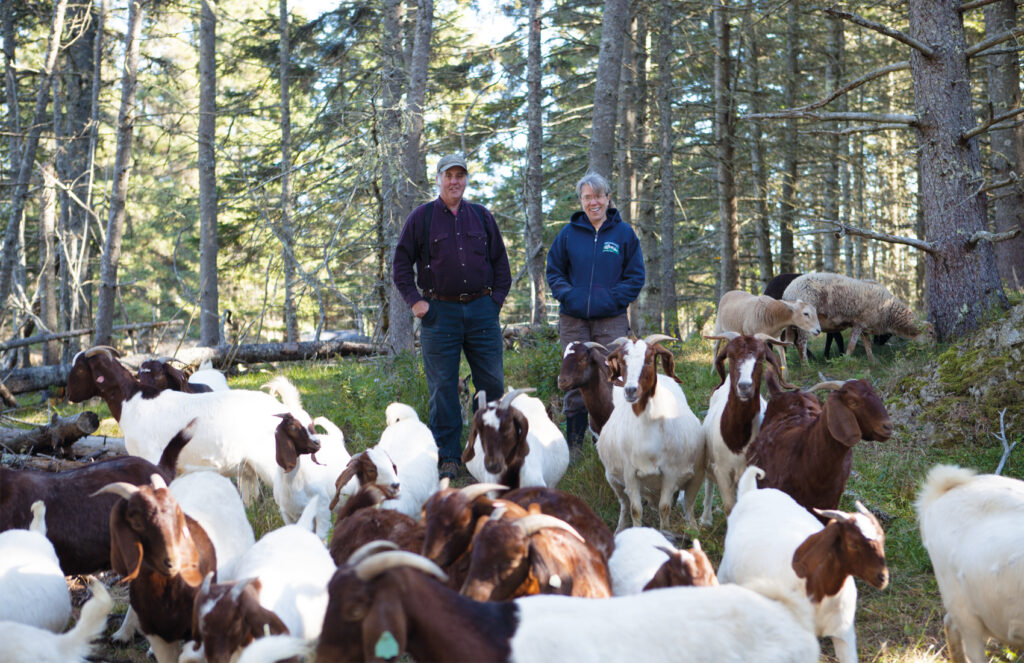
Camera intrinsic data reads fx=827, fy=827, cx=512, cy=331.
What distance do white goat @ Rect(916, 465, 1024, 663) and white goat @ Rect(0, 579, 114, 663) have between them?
13.0 ft

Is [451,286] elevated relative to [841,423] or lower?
elevated

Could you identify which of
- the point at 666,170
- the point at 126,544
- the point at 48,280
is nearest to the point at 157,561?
the point at 126,544

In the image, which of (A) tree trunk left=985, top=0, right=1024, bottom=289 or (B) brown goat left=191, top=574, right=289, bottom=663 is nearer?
(B) brown goat left=191, top=574, right=289, bottom=663

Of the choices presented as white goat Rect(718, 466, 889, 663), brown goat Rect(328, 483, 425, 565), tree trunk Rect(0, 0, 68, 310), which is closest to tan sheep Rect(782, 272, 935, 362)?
white goat Rect(718, 466, 889, 663)

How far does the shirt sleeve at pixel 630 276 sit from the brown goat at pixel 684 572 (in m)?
4.25

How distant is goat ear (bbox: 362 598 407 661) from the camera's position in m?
2.54

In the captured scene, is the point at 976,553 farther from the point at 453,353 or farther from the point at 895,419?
the point at 453,353

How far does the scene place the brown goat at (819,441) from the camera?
5.14 metres

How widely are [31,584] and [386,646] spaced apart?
9.38 ft

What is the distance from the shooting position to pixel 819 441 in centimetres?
543

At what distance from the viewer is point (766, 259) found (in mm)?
19156

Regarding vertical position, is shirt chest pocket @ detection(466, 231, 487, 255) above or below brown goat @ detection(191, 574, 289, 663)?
above

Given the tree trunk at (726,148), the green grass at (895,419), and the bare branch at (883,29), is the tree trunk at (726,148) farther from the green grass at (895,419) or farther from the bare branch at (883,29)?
the bare branch at (883,29)

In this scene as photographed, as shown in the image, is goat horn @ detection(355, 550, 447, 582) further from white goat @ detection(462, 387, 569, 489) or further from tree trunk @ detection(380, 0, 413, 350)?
tree trunk @ detection(380, 0, 413, 350)
